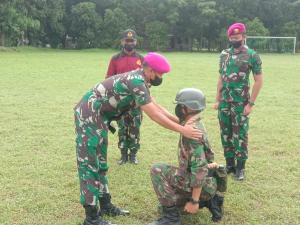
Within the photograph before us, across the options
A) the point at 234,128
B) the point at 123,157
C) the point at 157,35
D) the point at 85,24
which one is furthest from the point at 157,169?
the point at 85,24

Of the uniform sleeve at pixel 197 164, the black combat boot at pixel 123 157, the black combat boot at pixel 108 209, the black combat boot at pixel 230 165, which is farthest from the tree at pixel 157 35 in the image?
the uniform sleeve at pixel 197 164

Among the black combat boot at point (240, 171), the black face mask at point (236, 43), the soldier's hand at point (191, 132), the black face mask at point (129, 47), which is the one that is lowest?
the black combat boot at point (240, 171)

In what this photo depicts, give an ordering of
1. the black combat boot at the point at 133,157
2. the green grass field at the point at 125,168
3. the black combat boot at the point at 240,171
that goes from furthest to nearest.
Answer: the black combat boot at the point at 133,157 < the black combat boot at the point at 240,171 < the green grass field at the point at 125,168

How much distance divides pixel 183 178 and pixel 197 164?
34 cm

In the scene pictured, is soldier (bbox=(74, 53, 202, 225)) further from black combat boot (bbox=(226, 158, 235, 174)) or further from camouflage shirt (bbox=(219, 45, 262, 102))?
black combat boot (bbox=(226, 158, 235, 174))

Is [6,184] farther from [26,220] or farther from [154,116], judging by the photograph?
[154,116]

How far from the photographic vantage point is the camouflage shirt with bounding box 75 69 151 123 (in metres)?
3.88

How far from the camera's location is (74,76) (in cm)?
1875

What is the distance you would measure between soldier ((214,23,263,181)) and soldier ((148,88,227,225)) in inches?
54.1

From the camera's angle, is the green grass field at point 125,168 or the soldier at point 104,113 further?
the green grass field at point 125,168

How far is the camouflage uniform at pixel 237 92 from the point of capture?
5.74 metres

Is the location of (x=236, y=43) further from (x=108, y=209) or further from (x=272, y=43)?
(x=272, y=43)

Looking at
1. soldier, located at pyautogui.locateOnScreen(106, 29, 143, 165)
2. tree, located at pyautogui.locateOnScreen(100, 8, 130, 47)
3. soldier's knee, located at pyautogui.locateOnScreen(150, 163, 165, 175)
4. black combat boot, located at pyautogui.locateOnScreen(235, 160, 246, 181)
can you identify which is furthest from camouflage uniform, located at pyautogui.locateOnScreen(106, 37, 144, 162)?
tree, located at pyautogui.locateOnScreen(100, 8, 130, 47)

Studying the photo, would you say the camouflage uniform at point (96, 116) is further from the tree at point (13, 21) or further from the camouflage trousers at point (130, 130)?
the tree at point (13, 21)
